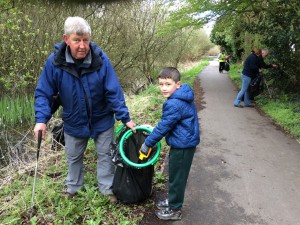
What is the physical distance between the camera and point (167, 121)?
289 cm

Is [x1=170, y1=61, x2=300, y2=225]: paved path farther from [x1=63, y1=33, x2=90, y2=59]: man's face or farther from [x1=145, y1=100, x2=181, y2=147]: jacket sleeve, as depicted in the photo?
[x1=63, y1=33, x2=90, y2=59]: man's face

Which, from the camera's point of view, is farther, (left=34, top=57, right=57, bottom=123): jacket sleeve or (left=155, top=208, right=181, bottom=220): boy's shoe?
(left=155, top=208, right=181, bottom=220): boy's shoe

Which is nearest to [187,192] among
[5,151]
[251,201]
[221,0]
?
[251,201]

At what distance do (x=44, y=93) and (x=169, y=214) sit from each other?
6.51ft

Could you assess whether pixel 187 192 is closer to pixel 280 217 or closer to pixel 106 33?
pixel 280 217

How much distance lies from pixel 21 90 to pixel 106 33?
426cm

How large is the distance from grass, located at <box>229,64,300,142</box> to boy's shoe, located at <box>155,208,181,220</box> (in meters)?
4.09

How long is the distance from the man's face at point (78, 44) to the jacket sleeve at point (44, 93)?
1.04 ft

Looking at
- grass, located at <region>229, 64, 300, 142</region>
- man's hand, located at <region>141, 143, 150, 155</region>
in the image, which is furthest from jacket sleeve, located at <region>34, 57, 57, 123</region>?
grass, located at <region>229, 64, 300, 142</region>

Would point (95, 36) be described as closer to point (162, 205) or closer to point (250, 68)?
point (250, 68)

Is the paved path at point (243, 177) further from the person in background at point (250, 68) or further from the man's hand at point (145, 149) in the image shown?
the person in background at point (250, 68)

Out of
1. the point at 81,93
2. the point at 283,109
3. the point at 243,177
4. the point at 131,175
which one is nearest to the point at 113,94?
the point at 81,93

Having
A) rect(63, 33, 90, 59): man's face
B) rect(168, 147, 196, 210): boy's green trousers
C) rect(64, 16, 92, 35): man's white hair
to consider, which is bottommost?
rect(168, 147, 196, 210): boy's green trousers

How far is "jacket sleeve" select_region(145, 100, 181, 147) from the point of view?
9.46 feet
